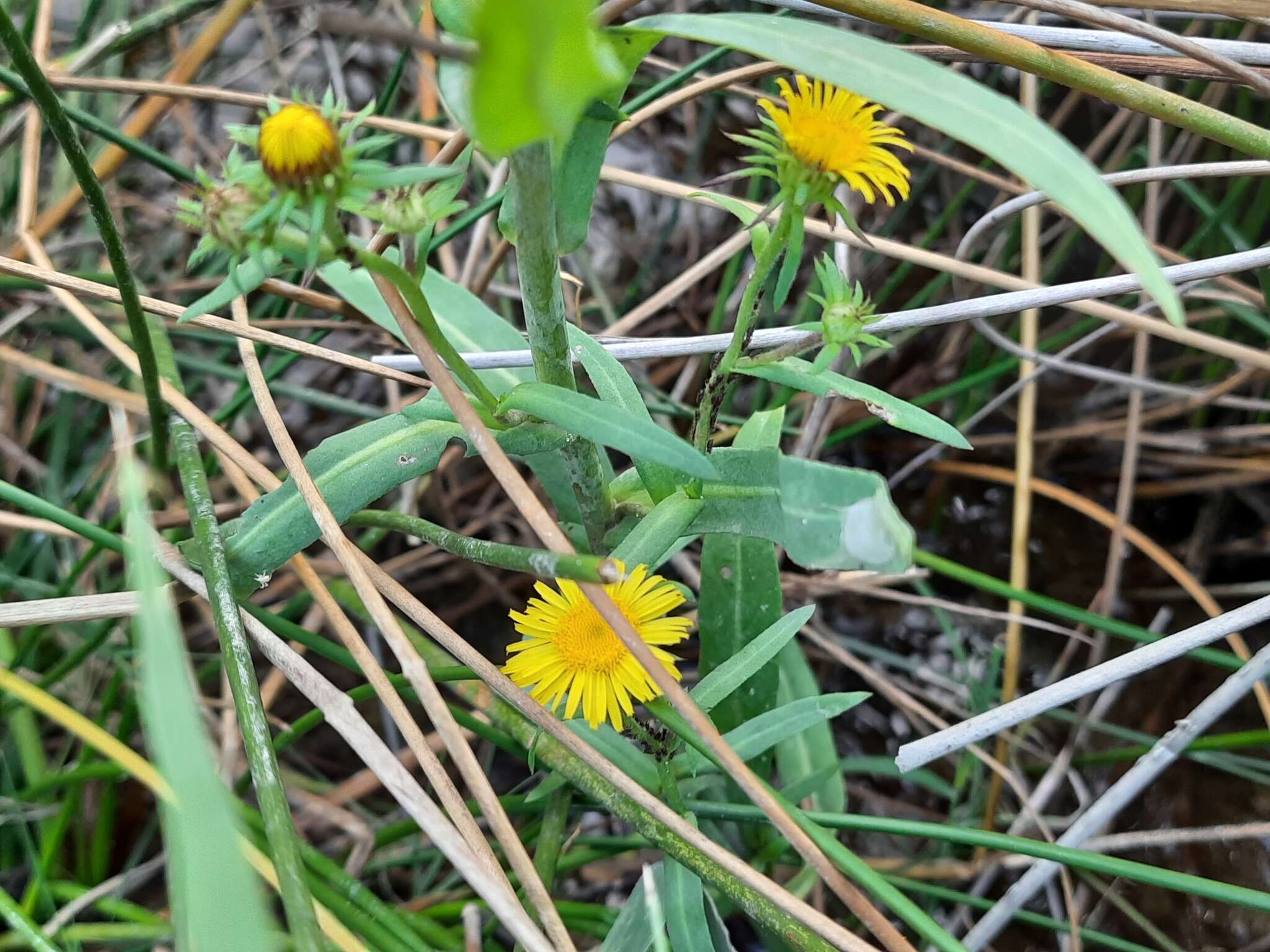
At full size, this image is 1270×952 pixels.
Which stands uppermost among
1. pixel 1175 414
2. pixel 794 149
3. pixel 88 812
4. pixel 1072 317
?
pixel 794 149

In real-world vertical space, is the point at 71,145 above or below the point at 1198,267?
above

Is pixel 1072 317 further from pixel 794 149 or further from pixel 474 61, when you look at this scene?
pixel 474 61

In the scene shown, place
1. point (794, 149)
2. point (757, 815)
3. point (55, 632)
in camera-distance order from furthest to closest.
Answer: point (55, 632) → point (757, 815) → point (794, 149)

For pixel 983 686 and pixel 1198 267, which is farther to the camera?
pixel 983 686

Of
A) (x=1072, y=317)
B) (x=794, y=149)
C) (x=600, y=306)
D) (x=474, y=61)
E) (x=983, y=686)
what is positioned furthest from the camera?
(x=1072, y=317)

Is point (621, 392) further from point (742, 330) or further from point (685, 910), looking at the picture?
point (685, 910)

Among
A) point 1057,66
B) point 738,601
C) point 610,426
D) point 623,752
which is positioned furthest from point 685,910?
point 1057,66

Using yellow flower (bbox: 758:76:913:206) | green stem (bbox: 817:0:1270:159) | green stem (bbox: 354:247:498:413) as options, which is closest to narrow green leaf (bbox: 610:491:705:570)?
green stem (bbox: 354:247:498:413)

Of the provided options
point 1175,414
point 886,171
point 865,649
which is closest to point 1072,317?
point 1175,414

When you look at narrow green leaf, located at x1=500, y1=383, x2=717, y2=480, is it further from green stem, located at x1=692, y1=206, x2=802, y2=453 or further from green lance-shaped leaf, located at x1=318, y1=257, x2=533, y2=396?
green lance-shaped leaf, located at x1=318, y1=257, x2=533, y2=396
